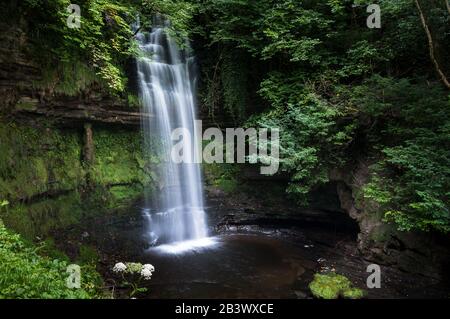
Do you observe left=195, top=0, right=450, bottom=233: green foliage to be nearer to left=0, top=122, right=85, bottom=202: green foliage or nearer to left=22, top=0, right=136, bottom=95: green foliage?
left=22, top=0, right=136, bottom=95: green foliage

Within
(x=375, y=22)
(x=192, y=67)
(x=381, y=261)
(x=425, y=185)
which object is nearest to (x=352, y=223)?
(x=381, y=261)

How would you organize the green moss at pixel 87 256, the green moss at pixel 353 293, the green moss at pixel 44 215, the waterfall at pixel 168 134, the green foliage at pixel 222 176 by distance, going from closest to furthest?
the green moss at pixel 353 293
the green moss at pixel 44 215
the green moss at pixel 87 256
the waterfall at pixel 168 134
the green foliage at pixel 222 176

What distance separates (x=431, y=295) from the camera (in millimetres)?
6746

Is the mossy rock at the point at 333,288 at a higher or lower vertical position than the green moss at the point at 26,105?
lower

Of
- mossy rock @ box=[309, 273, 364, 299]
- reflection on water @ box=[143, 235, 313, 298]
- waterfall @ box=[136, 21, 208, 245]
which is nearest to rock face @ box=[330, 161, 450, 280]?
mossy rock @ box=[309, 273, 364, 299]

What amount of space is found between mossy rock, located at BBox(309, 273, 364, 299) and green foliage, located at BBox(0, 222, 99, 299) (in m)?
4.51

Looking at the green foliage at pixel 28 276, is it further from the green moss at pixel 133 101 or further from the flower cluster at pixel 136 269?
the green moss at pixel 133 101

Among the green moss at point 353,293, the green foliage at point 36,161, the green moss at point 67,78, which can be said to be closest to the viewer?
the green moss at point 353,293

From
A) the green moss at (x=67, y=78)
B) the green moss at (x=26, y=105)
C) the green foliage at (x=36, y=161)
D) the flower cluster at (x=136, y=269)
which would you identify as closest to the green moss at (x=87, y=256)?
the flower cluster at (x=136, y=269)

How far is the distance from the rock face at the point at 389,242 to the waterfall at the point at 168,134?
4.98m

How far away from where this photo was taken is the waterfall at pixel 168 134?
1066 cm

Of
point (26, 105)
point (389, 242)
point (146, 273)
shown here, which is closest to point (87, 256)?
point (146, 273)

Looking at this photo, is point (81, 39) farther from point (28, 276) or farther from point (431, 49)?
point (431, 49)
